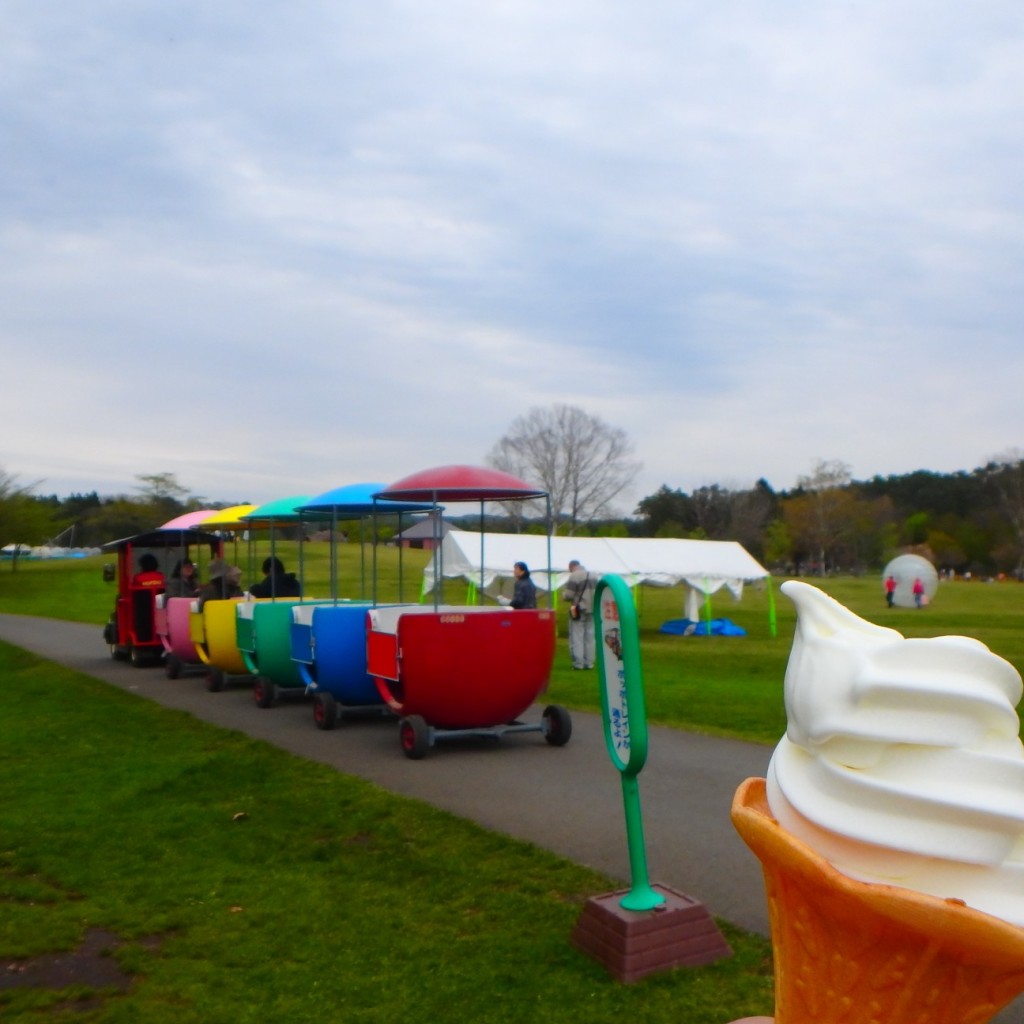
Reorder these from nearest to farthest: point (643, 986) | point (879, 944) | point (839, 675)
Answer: point (879, 944) → point (839, 675) → point (643, 986)

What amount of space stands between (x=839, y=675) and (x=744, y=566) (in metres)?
26.8

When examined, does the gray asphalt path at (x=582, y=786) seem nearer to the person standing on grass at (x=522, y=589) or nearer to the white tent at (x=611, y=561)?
the person standing on grass at (x=522, y=589)

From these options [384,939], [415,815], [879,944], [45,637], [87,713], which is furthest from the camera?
[45,637]

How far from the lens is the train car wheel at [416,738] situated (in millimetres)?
10156

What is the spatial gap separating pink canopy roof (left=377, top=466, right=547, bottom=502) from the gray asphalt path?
7.76ft

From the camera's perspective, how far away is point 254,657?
14523 mm

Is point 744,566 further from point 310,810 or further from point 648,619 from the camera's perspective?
point 310,810

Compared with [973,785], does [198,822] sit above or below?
below

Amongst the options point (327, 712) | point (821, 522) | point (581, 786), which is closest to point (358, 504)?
point (327, 712)

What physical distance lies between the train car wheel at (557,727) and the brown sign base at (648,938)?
5.42 m

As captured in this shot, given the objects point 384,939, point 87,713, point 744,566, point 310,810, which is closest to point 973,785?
point 384,939

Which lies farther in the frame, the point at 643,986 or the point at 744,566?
the point at 744,566

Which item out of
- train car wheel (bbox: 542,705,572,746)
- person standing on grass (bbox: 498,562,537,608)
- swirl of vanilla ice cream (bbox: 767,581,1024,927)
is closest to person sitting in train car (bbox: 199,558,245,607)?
person standing on grass (bbox: 498,562,537,608)

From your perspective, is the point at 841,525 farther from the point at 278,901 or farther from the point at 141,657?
the point at 278,901
